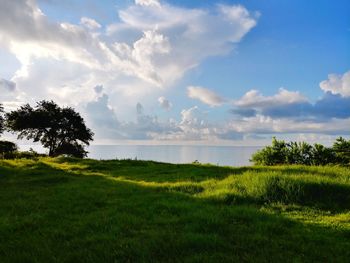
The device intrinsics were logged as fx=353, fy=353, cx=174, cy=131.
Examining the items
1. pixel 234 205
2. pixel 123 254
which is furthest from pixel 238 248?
pixel 234 205

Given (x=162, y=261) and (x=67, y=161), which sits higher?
(x=67, y=161)

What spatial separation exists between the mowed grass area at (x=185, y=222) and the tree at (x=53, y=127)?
136ft

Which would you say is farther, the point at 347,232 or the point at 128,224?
the point at 128,224

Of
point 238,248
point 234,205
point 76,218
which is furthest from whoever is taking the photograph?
point 234,205

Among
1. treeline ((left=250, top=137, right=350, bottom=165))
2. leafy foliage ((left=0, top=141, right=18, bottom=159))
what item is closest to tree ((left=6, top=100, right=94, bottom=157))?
leafy foliage ((left=0, top=141, right=18, bottom=159))

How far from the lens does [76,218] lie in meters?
11.1

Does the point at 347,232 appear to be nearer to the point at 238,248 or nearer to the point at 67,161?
the point at 238,248

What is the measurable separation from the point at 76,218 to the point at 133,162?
74.2ft

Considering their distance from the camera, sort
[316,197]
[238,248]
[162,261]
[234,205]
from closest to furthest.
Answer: [162,261]
[238,248]
[234,205]
[316,197]

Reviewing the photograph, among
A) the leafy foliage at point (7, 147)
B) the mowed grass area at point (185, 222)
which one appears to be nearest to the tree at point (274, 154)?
the mowed grass area at point (185, 222)

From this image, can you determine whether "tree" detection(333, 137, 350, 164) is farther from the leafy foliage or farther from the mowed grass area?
the leafy foliage

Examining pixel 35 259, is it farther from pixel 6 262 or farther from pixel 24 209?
pixel 24 209

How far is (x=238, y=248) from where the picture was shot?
788 centimetres

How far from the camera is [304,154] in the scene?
1147 inches
